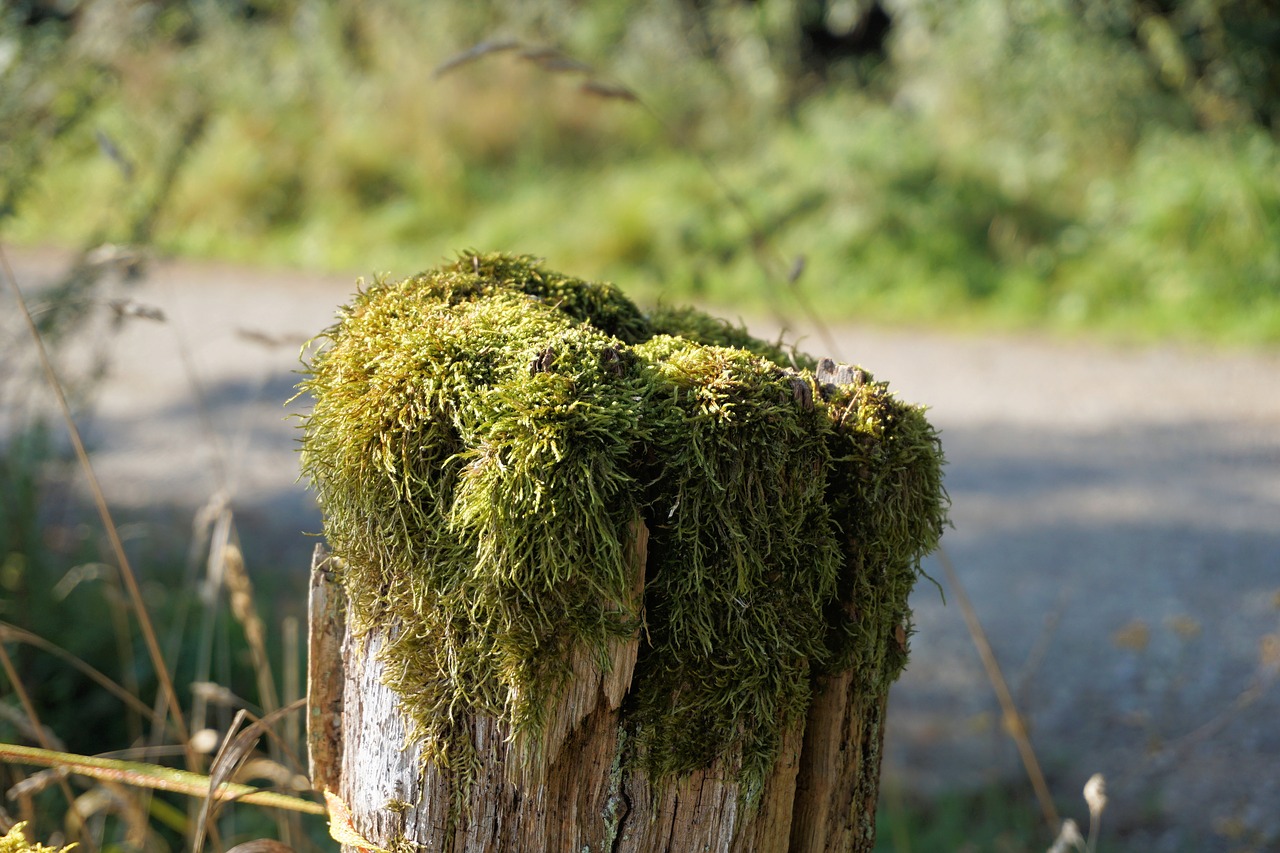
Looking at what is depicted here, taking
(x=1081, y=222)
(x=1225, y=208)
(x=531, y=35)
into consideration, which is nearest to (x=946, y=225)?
(x=1081, y=222)

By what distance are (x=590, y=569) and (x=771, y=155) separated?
9022mm

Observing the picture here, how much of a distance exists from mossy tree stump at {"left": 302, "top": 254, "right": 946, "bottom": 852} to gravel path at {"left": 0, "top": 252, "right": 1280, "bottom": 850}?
0.90 m

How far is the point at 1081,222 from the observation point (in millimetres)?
8391

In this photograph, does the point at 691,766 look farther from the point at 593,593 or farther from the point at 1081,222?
the point at 1081,222

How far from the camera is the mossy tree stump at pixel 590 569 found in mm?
1196

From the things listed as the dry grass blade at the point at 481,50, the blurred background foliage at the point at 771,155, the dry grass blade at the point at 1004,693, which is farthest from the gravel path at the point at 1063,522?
the blurred background foliage at the point at 771,155

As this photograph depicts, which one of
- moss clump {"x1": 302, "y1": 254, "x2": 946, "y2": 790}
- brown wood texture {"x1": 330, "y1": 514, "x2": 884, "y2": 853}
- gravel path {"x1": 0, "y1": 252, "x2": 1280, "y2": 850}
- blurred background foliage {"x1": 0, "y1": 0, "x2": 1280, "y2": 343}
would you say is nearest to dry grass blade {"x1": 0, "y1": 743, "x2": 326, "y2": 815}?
brown wood texture {"x1": 330, "y1": 514, "x2": 884, "y2": 853}

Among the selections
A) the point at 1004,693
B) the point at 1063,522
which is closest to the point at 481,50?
the point at 1004,693

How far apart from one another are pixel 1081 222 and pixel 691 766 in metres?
8.24

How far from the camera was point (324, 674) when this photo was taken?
152cm

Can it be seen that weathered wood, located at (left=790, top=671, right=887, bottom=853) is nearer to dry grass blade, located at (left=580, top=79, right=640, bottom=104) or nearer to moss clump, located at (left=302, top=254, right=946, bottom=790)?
moss clump, located at (left=302, top=254, right=946, bottom=790)

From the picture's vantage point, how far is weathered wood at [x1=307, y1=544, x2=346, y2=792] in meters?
1.45

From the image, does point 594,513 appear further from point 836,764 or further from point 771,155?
point 771,155

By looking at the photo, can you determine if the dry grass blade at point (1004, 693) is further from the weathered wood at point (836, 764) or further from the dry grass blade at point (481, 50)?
the dry grass blade at point (481, 50)
